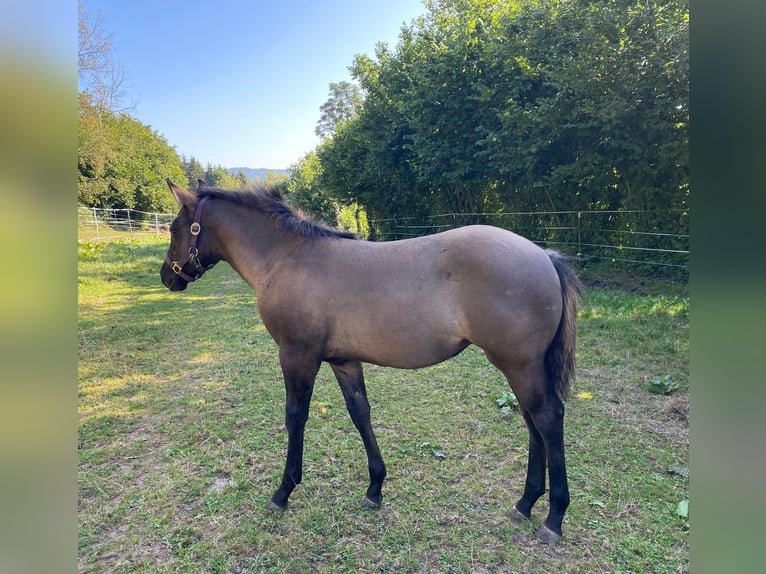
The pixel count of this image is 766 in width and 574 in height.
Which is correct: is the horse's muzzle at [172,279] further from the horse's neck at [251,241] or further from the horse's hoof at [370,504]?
the horse's hoof at [370,504]

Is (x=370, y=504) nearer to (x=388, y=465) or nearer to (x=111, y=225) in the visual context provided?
(x=388, y=465)

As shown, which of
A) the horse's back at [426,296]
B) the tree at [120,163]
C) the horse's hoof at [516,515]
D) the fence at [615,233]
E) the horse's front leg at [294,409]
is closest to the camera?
the horse's back at [426,296]

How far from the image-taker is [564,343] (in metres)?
2.24

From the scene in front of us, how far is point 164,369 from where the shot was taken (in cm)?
502

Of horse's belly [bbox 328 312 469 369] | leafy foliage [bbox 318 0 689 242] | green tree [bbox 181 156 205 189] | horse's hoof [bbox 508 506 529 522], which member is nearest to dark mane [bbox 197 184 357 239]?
horse's belly [bbox 328 312 469 369]

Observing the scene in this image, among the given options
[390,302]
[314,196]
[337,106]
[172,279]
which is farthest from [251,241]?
[337,106]

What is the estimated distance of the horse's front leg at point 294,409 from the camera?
2.50 metres

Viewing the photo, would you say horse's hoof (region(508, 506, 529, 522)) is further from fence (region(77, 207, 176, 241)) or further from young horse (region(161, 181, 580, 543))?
fence (region(77, 207, 176, 241))

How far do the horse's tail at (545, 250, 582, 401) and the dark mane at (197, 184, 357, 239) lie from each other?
140 cm

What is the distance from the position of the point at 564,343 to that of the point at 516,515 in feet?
3.60

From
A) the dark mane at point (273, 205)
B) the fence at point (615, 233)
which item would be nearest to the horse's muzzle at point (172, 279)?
the dark mane at point (273, 205)
